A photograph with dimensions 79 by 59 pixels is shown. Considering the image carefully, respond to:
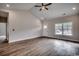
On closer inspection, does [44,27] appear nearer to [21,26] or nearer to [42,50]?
[21,26]

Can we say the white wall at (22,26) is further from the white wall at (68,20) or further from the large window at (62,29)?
the large window at (62,29)

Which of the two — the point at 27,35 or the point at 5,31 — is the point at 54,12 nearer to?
the point at 27,35

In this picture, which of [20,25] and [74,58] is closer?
[74,58]

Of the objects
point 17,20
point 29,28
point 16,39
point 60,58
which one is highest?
point 17,20

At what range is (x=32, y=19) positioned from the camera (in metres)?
6.20

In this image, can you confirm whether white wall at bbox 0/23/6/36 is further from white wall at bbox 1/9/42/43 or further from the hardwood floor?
the hardwood floor

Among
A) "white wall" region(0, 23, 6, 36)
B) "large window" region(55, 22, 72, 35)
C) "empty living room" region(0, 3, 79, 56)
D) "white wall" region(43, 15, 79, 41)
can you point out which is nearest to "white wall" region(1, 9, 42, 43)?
"empty living room" region(0, 3, 79, 56)

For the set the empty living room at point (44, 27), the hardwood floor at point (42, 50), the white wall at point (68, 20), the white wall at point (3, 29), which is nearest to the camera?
the hardwood floor at point (42, 50)

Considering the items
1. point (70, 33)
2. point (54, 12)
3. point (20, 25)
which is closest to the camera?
point (54, 12)

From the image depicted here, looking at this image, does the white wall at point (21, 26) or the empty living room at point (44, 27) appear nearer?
the empty living room at point (44, 27)

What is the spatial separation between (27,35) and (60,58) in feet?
16.6

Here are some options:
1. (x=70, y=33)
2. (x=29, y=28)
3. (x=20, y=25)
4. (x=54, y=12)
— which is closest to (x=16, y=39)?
(x=20, y=25)

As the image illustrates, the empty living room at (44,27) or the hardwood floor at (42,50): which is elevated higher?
the empty living room at (44,27)

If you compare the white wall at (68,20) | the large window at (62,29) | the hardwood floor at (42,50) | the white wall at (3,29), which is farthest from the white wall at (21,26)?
the large window at (62,29)
